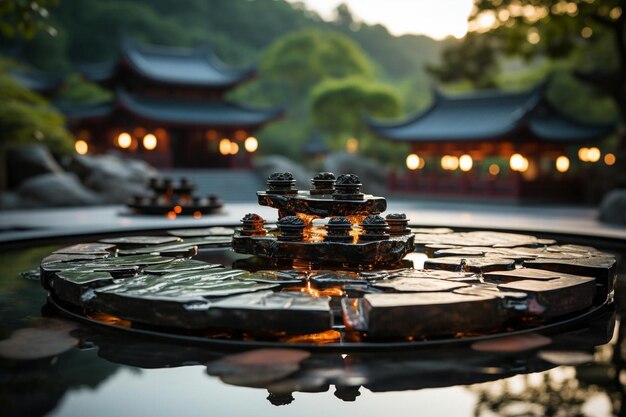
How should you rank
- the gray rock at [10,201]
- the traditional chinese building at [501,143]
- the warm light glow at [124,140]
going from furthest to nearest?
the warm light glow at [124,140] < the traditional chinese building at [501,143] < the gray rock at [10,201]

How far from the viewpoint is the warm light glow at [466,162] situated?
28.5 metres

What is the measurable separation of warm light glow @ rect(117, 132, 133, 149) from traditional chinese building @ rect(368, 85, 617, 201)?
43.0 ft

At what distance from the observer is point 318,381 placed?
4.38 m

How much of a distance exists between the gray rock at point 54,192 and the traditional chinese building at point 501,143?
14786 millimetres

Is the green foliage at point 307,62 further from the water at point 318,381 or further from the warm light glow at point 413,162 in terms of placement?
the water at point 318,381

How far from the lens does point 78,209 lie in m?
20.8

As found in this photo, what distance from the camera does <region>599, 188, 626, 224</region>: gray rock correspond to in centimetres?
1680

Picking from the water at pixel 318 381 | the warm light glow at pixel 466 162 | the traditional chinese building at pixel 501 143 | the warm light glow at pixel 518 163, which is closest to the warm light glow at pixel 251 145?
the traditional chinese building at pixel 501 143

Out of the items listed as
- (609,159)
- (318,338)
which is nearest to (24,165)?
(318,338)

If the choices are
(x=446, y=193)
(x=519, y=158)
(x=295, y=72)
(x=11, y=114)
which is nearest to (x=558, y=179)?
(x=519, y=158)

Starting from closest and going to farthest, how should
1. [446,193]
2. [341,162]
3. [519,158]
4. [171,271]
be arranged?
[171,271], [519,158], [446,193], [341,162]

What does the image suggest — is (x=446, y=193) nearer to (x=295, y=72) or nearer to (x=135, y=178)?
(x=135, y=178)

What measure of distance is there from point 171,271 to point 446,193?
2240 cm

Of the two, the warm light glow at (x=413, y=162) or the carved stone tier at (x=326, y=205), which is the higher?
the warm light glow at (x=413, y=162)
